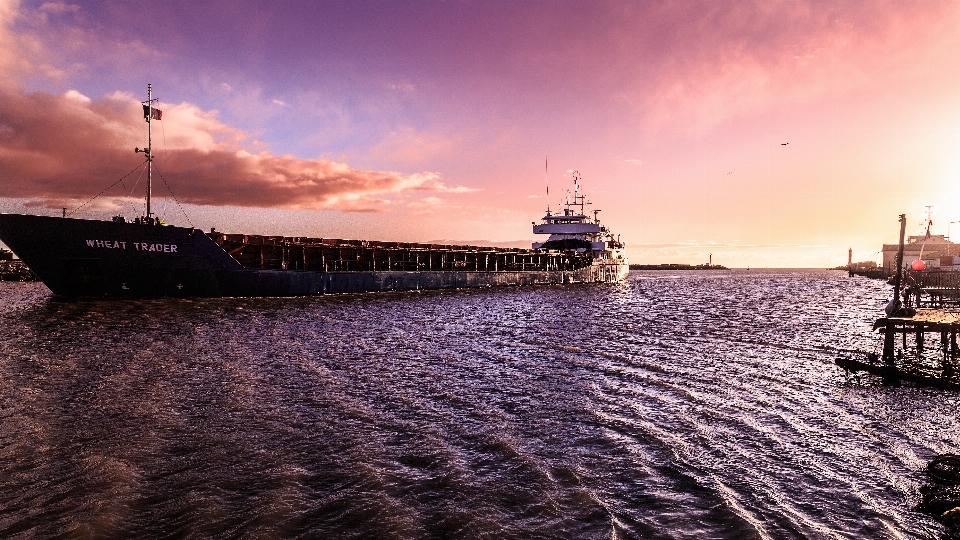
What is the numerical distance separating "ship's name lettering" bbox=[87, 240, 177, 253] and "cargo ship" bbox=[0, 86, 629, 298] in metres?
0.05

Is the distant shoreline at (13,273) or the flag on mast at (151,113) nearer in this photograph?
the flag on mast at (151,113)

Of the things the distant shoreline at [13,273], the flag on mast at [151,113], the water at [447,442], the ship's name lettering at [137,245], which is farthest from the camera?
the distant shoreline at [13,273]

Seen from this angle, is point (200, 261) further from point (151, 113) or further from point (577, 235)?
point (577, 235)

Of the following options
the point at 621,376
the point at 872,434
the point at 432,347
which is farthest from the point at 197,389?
the point at 872,434

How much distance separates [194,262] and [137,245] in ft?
9.90

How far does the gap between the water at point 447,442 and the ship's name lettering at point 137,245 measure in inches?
442

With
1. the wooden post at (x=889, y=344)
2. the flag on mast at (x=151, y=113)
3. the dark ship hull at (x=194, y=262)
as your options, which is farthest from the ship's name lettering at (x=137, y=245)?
the wooden post at (x=889, y=344)

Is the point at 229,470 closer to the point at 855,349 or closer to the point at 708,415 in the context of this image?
the point at 708,415

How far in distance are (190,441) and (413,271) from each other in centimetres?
3630

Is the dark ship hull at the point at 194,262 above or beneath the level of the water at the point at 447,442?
above

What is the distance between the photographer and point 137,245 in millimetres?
26656

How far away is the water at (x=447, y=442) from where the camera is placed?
17.7ft

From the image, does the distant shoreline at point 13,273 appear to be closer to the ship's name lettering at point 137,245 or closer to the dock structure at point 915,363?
the ship's name lettering at point 137,245

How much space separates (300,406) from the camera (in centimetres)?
939
